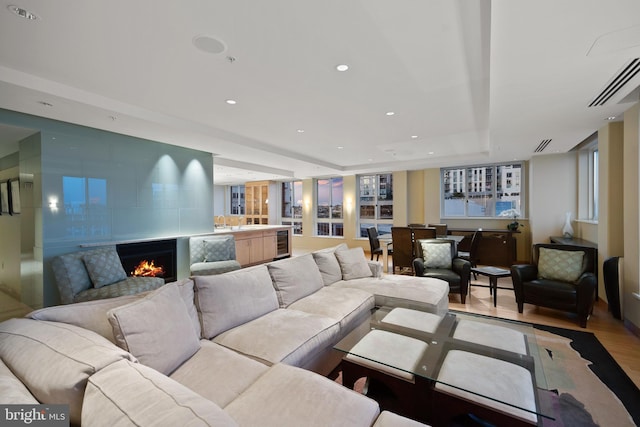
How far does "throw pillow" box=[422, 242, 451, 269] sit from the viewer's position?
14.3 ft

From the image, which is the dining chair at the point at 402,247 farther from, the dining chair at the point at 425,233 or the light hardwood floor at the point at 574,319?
the light hardwood floor at the point at 574,319

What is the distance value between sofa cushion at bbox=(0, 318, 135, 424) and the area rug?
1743 millimetres

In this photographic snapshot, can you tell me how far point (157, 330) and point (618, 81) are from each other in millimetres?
4201

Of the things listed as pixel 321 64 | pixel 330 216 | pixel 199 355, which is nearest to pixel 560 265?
pixel 321 64

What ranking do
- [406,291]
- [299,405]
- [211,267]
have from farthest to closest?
[211,267]
[406,291]
[299,405]

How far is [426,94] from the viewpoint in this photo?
3100mm

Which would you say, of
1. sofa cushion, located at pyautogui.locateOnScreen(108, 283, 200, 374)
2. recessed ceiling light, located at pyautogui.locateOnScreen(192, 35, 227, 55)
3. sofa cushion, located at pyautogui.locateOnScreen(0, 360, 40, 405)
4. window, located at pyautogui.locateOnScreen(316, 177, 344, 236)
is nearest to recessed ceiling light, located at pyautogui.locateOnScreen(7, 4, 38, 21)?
recessed ceiling light, located at pyautogui.locateOnScreen(192, 35, 227, 55)

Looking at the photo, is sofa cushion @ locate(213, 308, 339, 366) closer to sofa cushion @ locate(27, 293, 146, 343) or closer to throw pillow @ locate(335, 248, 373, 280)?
sofa cushion @ locate(27, 293, 146, 343)

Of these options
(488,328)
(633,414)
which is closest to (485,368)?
A: (488,328)

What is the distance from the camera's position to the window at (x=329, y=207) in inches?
381

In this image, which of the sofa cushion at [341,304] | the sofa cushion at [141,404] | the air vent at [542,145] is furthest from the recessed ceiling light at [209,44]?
the air vent at [542,145]

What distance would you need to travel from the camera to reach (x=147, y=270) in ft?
15.1

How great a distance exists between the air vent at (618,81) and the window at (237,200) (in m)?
10.6

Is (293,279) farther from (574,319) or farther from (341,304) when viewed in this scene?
(574,319)
